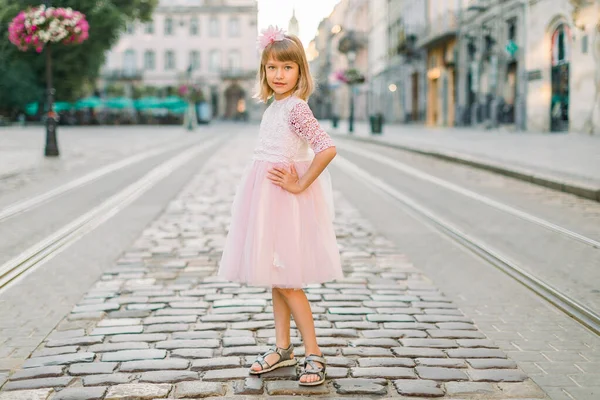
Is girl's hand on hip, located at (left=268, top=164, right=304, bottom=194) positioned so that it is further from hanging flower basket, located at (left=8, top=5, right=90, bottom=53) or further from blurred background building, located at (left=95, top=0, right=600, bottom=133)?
hanging flower basket, located at (left=8, top=5, right=90, bottom=53)

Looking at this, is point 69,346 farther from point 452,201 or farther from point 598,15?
point 598,15

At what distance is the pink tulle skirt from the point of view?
3.41 m

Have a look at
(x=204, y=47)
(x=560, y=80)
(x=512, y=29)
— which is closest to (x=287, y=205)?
(x=560, y=80)

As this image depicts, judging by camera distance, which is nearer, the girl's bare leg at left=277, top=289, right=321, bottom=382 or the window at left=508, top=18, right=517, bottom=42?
the girl's bare leg at left=277, top=289, right=321, bottom=382

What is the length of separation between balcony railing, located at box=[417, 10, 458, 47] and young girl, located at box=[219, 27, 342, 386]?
3678 cm

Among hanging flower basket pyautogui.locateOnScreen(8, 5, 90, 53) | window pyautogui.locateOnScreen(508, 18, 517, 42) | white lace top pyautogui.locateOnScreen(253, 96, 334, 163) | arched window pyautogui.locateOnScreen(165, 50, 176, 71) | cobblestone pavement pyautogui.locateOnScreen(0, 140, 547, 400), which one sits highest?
arched window pyautogui.locateOnScreen(165, 50, 176, 71)

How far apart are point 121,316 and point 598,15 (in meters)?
22.4

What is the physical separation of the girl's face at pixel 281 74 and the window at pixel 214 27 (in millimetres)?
79189

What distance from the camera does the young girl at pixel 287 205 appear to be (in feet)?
11.1

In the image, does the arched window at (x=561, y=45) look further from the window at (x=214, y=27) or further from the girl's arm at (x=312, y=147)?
the window at (x=214, y=27)

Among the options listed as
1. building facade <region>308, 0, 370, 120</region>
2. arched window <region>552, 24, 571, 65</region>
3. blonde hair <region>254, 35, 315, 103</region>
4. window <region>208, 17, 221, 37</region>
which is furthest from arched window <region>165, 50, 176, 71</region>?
blonde hair <region>254, 35, 315, 103</region>

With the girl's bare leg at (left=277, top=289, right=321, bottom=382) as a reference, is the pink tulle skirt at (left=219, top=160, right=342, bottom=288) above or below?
above

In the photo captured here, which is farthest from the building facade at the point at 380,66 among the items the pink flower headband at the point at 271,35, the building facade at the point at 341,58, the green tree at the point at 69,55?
the pink flower headband at the point at 271,35

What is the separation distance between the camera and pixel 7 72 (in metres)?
47.7
